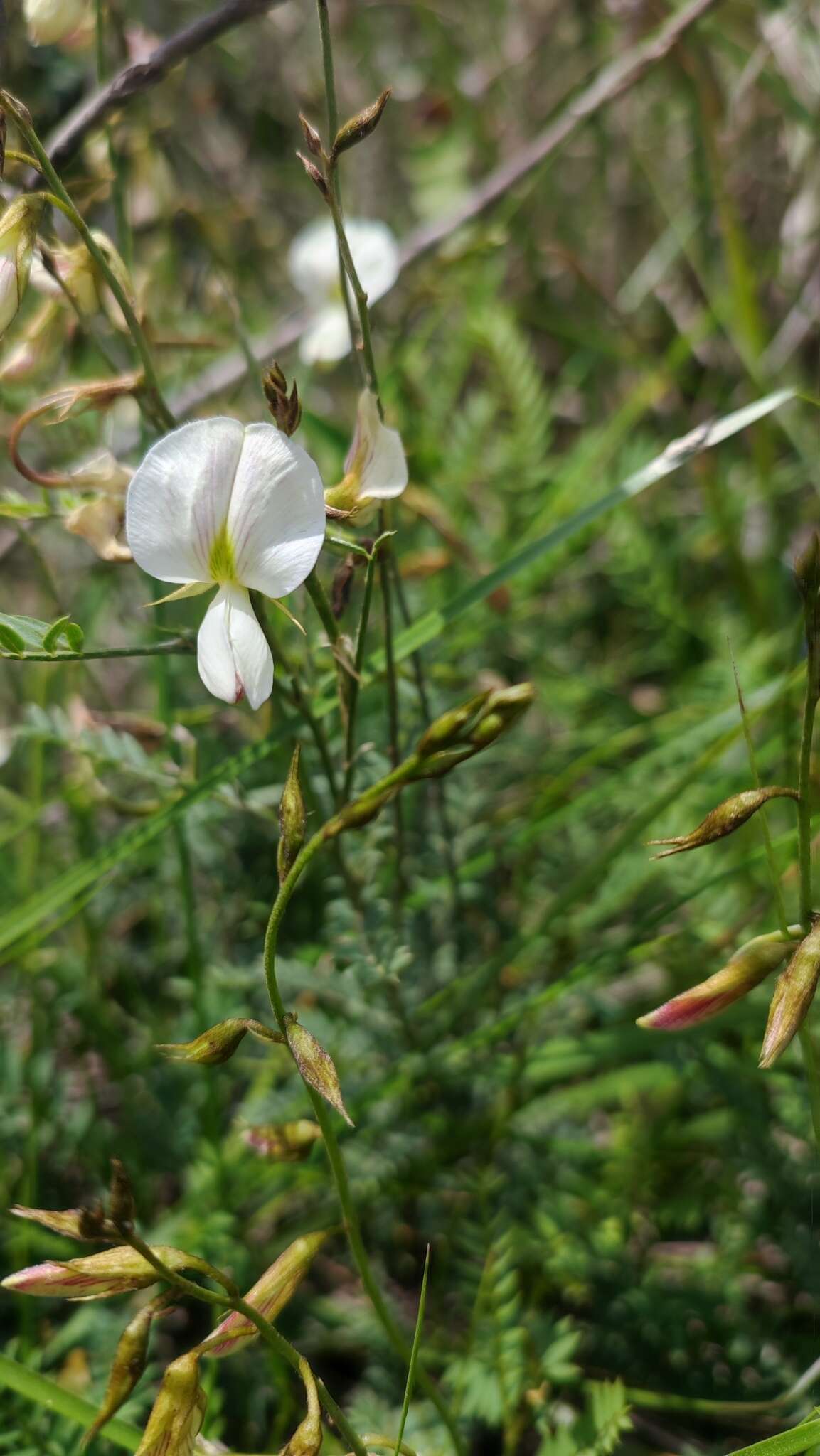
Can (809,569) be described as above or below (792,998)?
above

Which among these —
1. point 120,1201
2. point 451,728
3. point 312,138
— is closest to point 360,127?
point 312,138

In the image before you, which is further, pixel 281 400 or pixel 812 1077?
pixel 812 1077

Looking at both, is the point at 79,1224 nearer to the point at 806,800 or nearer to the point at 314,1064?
the point at 314,1064

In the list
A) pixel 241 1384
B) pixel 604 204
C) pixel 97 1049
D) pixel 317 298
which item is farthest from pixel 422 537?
pixel 604 204

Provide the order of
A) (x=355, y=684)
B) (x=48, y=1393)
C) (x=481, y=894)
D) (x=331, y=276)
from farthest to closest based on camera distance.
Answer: (x=331, y=276) < (x=481, y=894) < (x=355, y=684) < (x=48, y=1393)

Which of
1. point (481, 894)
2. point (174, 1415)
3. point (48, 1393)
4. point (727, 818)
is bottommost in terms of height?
point (481, 894)

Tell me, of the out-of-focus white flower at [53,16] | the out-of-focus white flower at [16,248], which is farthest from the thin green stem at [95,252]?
the out-of-focus white flower at [53,16]

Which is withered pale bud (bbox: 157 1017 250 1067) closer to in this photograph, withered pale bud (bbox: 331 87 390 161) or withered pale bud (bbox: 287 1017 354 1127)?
withered pale bud (bbox: 287 1017 354 1127)
